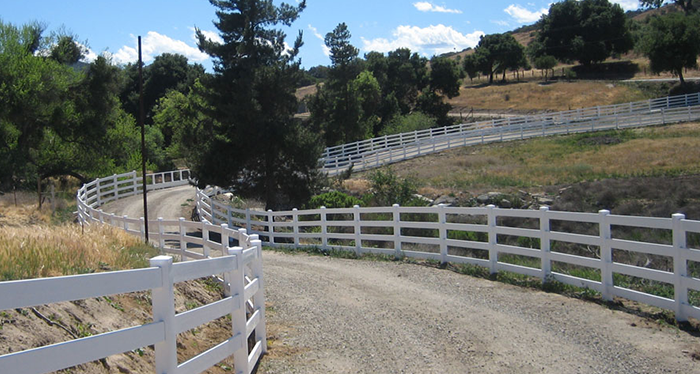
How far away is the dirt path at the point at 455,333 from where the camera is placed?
6.81 meters

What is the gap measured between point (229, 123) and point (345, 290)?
20076 mm

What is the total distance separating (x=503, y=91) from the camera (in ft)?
291

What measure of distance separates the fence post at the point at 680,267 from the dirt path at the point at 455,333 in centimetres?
39

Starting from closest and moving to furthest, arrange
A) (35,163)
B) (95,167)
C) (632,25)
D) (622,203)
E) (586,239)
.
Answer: (586,239)
(622,203)
(35,163)
(95,167)
(632,25)

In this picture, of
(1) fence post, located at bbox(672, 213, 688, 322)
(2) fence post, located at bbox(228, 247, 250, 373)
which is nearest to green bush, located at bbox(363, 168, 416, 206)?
(1) fence post, located at bbox(672, 213, 688, 322)

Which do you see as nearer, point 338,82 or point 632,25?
point 338,82

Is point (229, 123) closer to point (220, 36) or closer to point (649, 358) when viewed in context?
point (220, 36)

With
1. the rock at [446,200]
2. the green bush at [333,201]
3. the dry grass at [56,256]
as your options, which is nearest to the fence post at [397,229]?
the dry grass at [56,256]

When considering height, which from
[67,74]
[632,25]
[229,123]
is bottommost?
[229,123]

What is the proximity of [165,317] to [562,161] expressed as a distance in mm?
36596

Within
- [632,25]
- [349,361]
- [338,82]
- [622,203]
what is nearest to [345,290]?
[349,361]

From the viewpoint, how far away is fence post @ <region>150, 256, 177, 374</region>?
4301mm

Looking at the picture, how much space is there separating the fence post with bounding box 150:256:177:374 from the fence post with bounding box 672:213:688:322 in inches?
265

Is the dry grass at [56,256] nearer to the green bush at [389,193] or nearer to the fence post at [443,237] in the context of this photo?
the fence post at [443,237]
